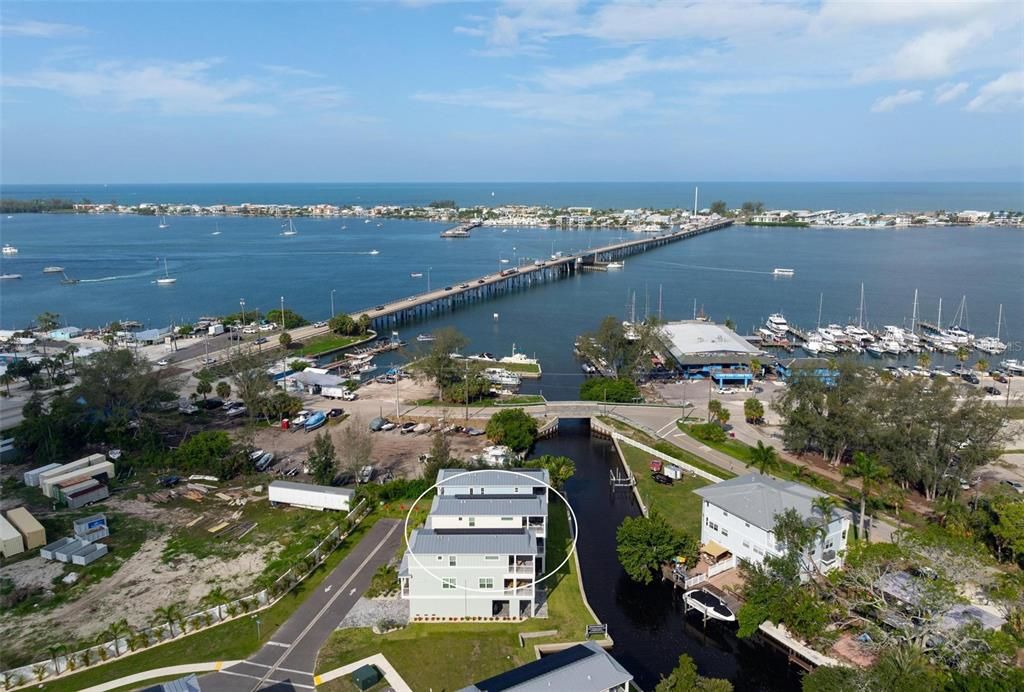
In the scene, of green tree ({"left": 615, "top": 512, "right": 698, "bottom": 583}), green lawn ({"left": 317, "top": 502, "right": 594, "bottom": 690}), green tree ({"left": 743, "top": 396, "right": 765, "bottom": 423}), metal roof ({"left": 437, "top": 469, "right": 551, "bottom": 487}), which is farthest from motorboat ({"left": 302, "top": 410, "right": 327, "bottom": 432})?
green tree ({"left": 743, "top": 396, "right": 765, "bottom": 423})

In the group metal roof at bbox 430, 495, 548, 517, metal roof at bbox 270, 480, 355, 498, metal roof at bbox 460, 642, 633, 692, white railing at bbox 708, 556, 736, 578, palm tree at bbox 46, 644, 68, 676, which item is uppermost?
metal roof at bbox 430, 495, 548, 517

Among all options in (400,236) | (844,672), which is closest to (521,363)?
(844,672)

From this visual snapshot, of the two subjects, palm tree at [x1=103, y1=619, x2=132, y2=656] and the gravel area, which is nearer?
palm tree at [x1=103, y1=619, x2=132, y2=656]

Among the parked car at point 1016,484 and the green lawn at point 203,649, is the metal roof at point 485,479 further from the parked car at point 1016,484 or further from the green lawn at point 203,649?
the parked car at point 1016,484

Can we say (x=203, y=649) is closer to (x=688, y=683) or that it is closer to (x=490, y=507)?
(x=490, y=507)

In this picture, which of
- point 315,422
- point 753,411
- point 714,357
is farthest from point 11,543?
point 714,357

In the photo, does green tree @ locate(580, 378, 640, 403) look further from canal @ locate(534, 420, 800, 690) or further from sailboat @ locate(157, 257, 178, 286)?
sailboat @ locate(157, 257, 178, 286)
